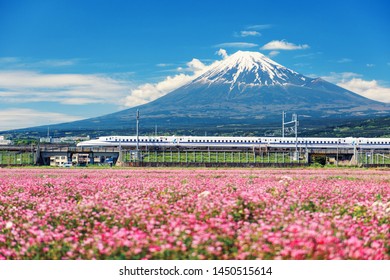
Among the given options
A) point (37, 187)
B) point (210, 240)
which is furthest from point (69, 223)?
point (37, 187)

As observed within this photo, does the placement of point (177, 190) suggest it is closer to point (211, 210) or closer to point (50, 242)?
point (211, 210)

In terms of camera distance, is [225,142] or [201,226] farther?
[225,142]

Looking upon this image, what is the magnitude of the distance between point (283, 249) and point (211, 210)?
104 inches

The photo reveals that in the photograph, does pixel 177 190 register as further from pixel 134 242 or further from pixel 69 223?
pixel 134 242

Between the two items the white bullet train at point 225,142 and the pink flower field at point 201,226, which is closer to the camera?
the pink flower field at point 201,226

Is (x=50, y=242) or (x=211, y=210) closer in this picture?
(x=50, y=242)

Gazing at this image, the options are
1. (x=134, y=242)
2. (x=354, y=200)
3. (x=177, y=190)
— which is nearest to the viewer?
(x=134, y=242)

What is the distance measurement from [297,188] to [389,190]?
8.45ft

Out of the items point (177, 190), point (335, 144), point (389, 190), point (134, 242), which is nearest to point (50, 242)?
point (134, 242)

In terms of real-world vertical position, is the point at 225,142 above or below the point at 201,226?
above

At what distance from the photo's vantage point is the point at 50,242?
26.3 ft

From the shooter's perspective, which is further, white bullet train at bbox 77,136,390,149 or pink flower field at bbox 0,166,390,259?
white bullet train at bbox 77,136,390,149
